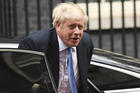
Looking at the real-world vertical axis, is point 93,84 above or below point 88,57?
below

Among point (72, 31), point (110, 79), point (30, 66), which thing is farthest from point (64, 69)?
point (110, 79)

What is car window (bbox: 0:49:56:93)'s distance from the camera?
2807mm

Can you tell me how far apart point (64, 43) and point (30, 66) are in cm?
50

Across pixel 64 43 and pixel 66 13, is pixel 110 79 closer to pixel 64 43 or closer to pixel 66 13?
pixel 64 43

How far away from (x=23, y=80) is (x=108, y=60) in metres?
1.44

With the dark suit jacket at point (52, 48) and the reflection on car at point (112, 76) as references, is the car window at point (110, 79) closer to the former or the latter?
the reflection on car at point (112, 76)

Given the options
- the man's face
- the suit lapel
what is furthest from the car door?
the man's face

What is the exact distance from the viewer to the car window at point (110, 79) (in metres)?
3.89

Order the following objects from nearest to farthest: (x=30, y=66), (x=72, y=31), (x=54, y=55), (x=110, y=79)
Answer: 1. (x=30, y=66)
2. (x=72, y=31)
3. (x=54, y=55)
4. (x=110, y=79)

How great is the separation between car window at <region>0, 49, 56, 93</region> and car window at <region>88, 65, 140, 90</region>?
105cm

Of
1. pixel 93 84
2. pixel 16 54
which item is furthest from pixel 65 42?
pixel 93 84

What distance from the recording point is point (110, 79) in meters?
3.96

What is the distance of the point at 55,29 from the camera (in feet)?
11.2

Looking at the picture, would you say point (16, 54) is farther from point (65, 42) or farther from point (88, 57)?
point (88, 57)
